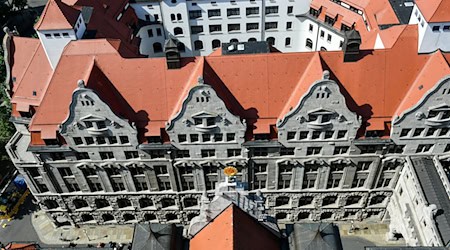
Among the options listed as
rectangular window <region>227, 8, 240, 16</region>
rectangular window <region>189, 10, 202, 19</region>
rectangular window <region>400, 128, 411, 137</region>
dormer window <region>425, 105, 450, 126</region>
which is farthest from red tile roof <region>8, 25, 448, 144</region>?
rectangular window <region>227, 8, 240, 16</region>

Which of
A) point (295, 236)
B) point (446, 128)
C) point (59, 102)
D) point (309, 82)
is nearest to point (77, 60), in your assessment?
point (59, 102)

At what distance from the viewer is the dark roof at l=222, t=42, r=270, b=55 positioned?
217ft

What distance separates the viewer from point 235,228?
141 ft

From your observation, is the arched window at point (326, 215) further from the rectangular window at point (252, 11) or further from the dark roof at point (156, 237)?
the rectangular window at point (252, 11)

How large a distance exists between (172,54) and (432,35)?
122 feet

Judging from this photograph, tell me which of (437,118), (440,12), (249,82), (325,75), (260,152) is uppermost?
(440,12)

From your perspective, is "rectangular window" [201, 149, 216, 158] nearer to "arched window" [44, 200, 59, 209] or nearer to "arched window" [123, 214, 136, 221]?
"arched window" [123, 214, 136, 221]

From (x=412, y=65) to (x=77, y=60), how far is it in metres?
49.0

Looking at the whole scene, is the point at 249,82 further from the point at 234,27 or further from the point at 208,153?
the point at 234,27

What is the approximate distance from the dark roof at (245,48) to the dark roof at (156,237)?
3083cm

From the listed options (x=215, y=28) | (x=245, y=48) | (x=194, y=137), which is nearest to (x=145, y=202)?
(x=194, y=137)

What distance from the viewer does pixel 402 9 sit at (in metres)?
74.2

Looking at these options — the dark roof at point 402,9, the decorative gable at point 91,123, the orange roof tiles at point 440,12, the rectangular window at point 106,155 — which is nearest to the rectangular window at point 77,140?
the decorative gable at point 91,123

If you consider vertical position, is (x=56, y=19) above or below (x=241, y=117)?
above
